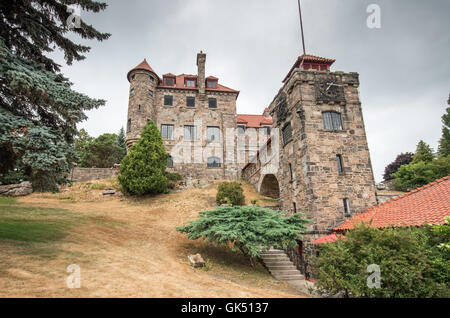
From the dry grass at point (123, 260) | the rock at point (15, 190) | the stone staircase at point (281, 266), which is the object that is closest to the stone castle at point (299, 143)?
the stone staircase at point (281, 266)

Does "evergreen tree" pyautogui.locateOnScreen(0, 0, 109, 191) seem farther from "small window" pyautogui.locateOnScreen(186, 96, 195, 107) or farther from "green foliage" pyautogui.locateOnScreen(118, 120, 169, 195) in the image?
"small window" pyautogui.locateOnScreen(186, 96, 195, 107)

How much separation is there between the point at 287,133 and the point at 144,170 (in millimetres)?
12112

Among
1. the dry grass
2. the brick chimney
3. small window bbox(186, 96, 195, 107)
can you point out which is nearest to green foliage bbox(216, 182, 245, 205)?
the dry grass

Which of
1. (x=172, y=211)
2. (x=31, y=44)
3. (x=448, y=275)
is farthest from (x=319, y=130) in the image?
(x=31, y=44)

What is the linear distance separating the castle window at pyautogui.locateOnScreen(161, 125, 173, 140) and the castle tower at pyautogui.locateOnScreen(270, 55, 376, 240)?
15868 millimetres

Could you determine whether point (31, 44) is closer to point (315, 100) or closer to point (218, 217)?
point (218, 217)

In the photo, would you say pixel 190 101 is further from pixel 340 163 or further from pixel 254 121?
pixel 340 163

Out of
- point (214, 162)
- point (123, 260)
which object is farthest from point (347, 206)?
point (214, 162)

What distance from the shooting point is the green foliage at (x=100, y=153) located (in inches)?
1284

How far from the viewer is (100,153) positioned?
1359 inches

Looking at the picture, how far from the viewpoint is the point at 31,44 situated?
26.3 feet

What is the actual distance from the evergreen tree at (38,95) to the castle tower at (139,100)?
54.6 feet

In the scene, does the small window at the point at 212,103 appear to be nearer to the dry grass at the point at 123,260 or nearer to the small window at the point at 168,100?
the small window at the point at 168,100

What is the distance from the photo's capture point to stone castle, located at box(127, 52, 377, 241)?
13.3 m
